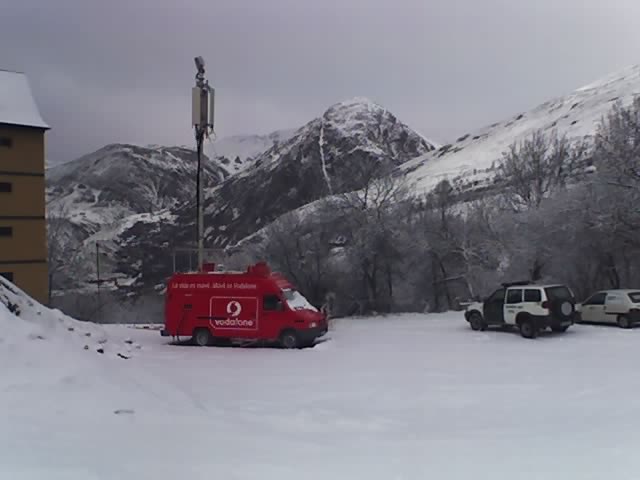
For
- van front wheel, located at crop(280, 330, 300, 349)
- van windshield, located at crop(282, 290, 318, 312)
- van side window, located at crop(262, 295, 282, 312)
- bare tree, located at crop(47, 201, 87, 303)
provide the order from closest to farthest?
1. van front wheel, located at crop(280, 330, 300, 349)
2. van side window, located at crop(262, 295, 282, 312)
3. van windshield, located at crop(282, 290, 318, 312)
4. bare tree, located at crop(47, 201, 87, 303)

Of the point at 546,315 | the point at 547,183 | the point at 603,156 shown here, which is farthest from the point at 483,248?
the point at 546,315

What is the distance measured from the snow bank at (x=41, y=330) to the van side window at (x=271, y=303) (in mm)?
4012

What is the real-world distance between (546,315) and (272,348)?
840 cm

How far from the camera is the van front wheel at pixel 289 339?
17.6 m

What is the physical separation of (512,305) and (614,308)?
378 centimetres

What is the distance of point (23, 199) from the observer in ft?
100

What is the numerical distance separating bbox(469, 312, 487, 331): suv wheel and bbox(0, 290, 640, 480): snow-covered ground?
4.39 meters

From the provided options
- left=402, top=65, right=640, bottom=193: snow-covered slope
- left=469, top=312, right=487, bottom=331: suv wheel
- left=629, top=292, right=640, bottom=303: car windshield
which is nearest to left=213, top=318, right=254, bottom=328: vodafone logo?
left=469, top=312, right=487, bottom=331: suv wheel

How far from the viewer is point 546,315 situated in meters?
17.1

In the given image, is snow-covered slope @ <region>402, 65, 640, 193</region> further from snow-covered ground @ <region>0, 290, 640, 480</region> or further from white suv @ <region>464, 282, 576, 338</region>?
snow-covered ground @ <region>0, 290, 640, 480</region>

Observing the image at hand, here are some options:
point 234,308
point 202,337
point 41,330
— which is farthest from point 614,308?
point 41,330

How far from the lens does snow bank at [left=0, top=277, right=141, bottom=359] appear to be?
8.78 meters

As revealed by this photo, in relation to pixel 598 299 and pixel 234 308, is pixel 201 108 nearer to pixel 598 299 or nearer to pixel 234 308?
pixel 234 308

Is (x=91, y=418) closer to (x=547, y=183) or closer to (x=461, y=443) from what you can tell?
(x=461, y=443)
